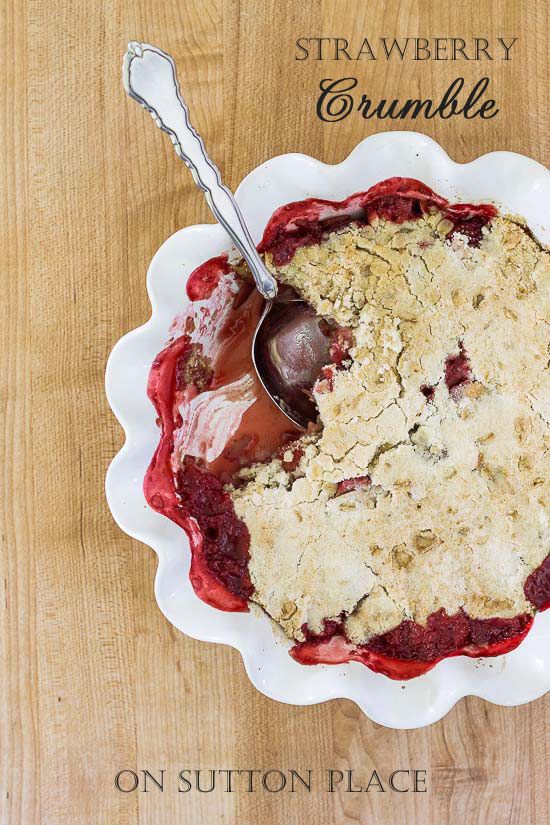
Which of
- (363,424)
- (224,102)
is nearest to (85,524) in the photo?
(363,424)

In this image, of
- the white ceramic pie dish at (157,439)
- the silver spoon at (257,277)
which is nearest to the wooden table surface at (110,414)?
the white ceramic pie dish at (157,439)

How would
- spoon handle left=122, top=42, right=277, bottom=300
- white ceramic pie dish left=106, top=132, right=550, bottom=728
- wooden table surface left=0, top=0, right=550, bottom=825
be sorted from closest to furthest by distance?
spoon handle left=122, top=42, right=277, bottom=300 → white ceramic pie dish left=106, top=132, right=550, bottom=728 → wooden table surface left=0, top=0, right=550, bottom=825

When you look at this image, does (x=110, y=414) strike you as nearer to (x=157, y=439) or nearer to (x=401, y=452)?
(x=157, y=439)

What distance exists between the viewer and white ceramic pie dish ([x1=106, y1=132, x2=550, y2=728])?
131 cm

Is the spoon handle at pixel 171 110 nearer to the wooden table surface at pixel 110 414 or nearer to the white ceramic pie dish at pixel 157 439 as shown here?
the white ceramic pie dish at pixel 157 439

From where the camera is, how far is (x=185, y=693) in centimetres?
154

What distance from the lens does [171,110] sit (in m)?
1.15

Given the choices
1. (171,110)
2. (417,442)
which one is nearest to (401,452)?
(417,442)

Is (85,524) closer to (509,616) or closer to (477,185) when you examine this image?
(509,616)

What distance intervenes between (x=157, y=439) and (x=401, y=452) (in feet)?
1.58

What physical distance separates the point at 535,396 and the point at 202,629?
2.55 feet

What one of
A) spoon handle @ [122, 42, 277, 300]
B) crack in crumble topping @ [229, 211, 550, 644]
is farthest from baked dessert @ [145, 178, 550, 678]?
spoon handle @ [122, 42, 277, 300]

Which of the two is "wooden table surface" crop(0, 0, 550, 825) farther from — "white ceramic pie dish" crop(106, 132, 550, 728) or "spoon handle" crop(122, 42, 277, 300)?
Answer: "spoon handle" crop(122, 42, 277, 300)

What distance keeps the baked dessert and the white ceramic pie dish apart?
0.08ft
